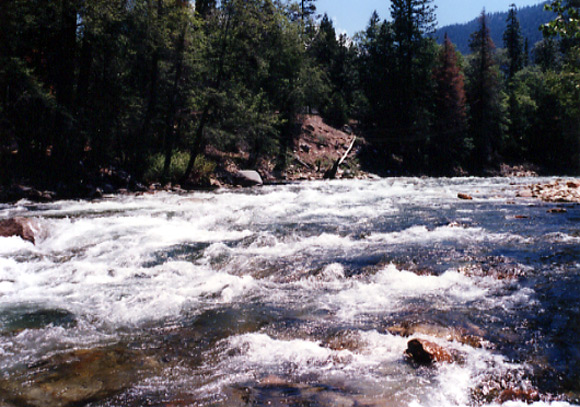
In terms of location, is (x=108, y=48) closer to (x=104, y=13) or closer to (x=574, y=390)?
(x=104, y=13)

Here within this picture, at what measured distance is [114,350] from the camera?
344cm

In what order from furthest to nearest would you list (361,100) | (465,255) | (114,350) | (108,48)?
(361,100), (108,48), (465,255), (114,350)

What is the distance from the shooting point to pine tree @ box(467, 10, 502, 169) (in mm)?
37156

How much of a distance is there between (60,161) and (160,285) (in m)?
12.0

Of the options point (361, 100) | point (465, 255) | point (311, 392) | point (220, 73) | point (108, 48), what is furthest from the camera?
point (361, 100)

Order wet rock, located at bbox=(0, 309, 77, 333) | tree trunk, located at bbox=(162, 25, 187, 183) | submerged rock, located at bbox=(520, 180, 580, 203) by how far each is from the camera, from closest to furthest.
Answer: wet rock, located at bbox=(0, 309, 77, 333) < submerged rock, located at bbox=(520, 180, 580, 203) < tree trunk, located at bbox=(162, 25, 187, 183)

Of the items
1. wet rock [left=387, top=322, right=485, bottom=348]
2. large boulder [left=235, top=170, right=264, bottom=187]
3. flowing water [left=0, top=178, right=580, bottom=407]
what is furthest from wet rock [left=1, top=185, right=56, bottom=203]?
wet rock [left=387, top=322, right=485, bottom=348]

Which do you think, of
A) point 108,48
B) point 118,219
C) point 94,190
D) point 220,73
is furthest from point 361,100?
point 118,219

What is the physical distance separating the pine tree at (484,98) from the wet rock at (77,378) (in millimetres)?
40366

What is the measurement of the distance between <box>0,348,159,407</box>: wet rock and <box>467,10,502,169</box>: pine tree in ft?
132

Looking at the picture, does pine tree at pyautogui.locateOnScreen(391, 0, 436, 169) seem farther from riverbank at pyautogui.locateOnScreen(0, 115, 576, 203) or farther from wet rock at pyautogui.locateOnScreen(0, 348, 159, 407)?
wet rock at pyautogui.locateOnScreen(0, 348, 159, 407)

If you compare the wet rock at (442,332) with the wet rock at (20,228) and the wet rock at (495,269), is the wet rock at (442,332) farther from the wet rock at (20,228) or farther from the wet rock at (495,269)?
the wet rock at (20,228)

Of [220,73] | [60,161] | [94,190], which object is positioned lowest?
[94,190]

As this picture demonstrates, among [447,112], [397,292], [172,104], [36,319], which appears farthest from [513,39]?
[36,319]
